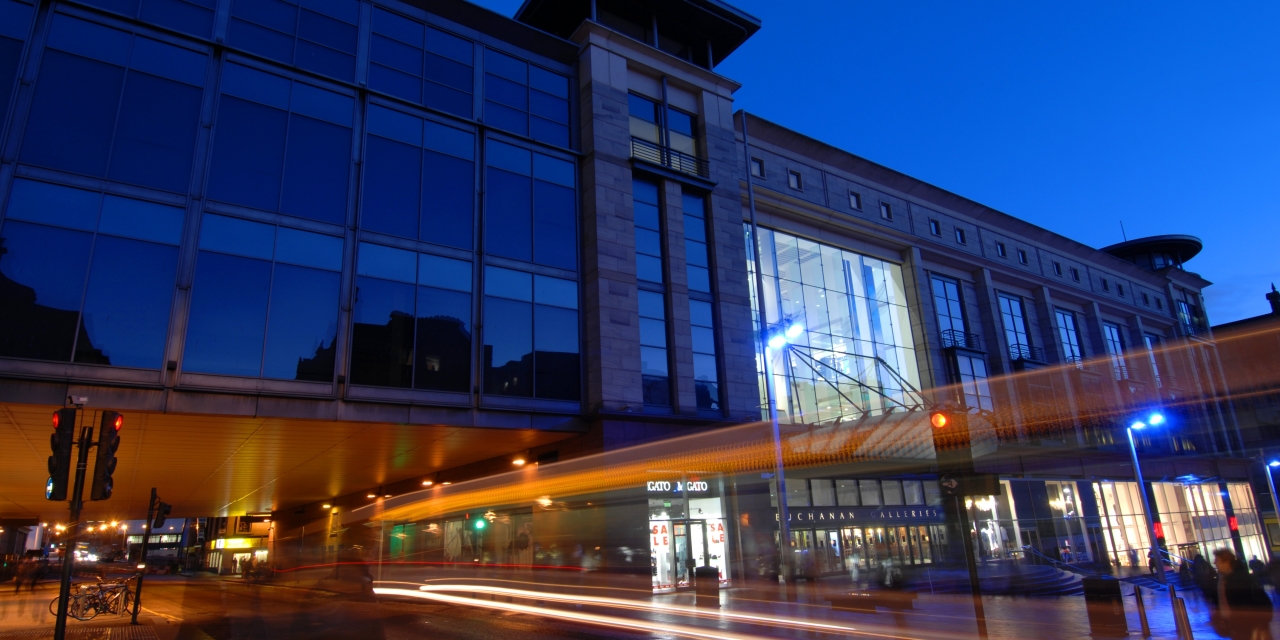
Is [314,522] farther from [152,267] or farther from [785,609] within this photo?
[785,609]

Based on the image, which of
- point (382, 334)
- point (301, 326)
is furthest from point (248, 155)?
point (382, 334)

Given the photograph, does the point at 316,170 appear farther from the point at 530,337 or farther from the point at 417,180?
the point at 530,337

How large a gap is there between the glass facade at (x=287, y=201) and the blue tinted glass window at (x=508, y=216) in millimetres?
76

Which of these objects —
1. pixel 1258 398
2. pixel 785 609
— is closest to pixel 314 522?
pixel 785 609

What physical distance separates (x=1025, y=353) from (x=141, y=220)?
153ft

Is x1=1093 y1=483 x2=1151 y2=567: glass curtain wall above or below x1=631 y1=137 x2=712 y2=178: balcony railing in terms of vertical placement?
below

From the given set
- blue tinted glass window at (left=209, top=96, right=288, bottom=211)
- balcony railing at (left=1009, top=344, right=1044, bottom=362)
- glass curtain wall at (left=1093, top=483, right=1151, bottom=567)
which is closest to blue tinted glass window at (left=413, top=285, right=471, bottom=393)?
blue tinted glass window at (left=209, top=96, right=288, bottom=211)

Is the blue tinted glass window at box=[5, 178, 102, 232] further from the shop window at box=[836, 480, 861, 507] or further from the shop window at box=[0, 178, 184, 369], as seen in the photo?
the shop window at box=[836, 480, 861, 507]

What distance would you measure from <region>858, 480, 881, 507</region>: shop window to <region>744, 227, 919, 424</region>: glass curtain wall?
11.9ft

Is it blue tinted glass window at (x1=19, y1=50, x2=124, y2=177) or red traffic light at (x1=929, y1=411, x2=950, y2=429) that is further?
blue tinted glass window at (x1=19, y1=50, x2=124, y2=177)

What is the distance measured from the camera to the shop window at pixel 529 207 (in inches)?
960

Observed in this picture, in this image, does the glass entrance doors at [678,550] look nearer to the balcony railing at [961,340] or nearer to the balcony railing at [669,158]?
the balcony railing at [669,158]

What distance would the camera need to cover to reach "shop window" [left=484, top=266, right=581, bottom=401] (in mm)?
22953

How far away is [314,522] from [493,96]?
130ft
